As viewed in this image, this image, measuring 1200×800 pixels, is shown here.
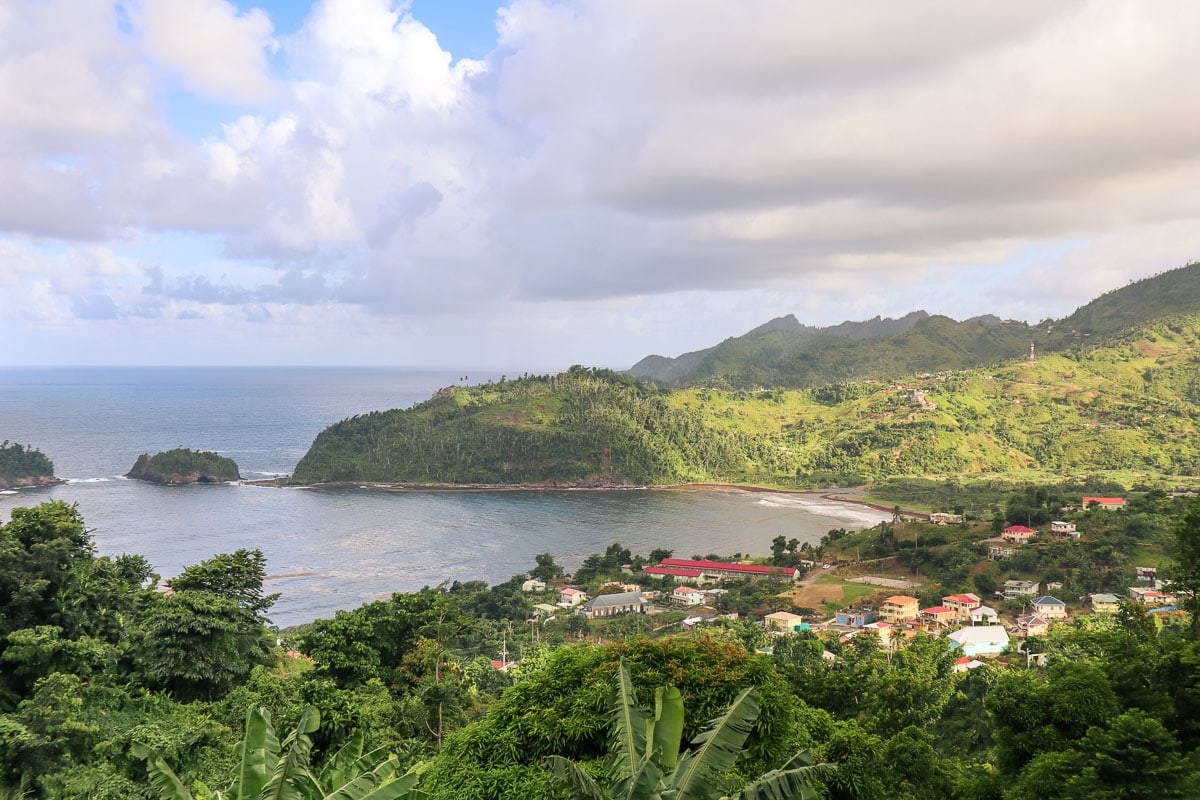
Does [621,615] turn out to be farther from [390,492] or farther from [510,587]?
[390,492]

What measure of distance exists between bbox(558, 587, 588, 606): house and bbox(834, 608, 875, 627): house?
48.1ft

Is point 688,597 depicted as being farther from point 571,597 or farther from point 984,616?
point 984,616

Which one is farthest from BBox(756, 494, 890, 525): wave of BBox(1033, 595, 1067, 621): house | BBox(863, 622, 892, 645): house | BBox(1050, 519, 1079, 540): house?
BBox(863, 622, 892, 645): house

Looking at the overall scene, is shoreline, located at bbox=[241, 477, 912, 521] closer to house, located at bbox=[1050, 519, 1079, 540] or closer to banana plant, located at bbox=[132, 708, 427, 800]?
house, located at bbox=[1050, 519, 1079, 540]

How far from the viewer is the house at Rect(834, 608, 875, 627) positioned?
3653cm

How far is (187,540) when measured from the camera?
54.3 m

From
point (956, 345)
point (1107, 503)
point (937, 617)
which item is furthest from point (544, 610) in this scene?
point (956, 345)

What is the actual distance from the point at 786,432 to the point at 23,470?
93.8 m

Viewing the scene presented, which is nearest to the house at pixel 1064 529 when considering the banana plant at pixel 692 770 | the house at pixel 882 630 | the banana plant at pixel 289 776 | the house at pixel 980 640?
the house at pixel 980 640

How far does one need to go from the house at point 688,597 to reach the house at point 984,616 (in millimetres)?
14218

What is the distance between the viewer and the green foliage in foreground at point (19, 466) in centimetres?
7031

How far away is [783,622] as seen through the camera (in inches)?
1428

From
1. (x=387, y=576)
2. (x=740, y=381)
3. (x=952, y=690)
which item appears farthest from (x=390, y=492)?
(x=740, y=381)

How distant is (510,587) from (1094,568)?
3393cm
